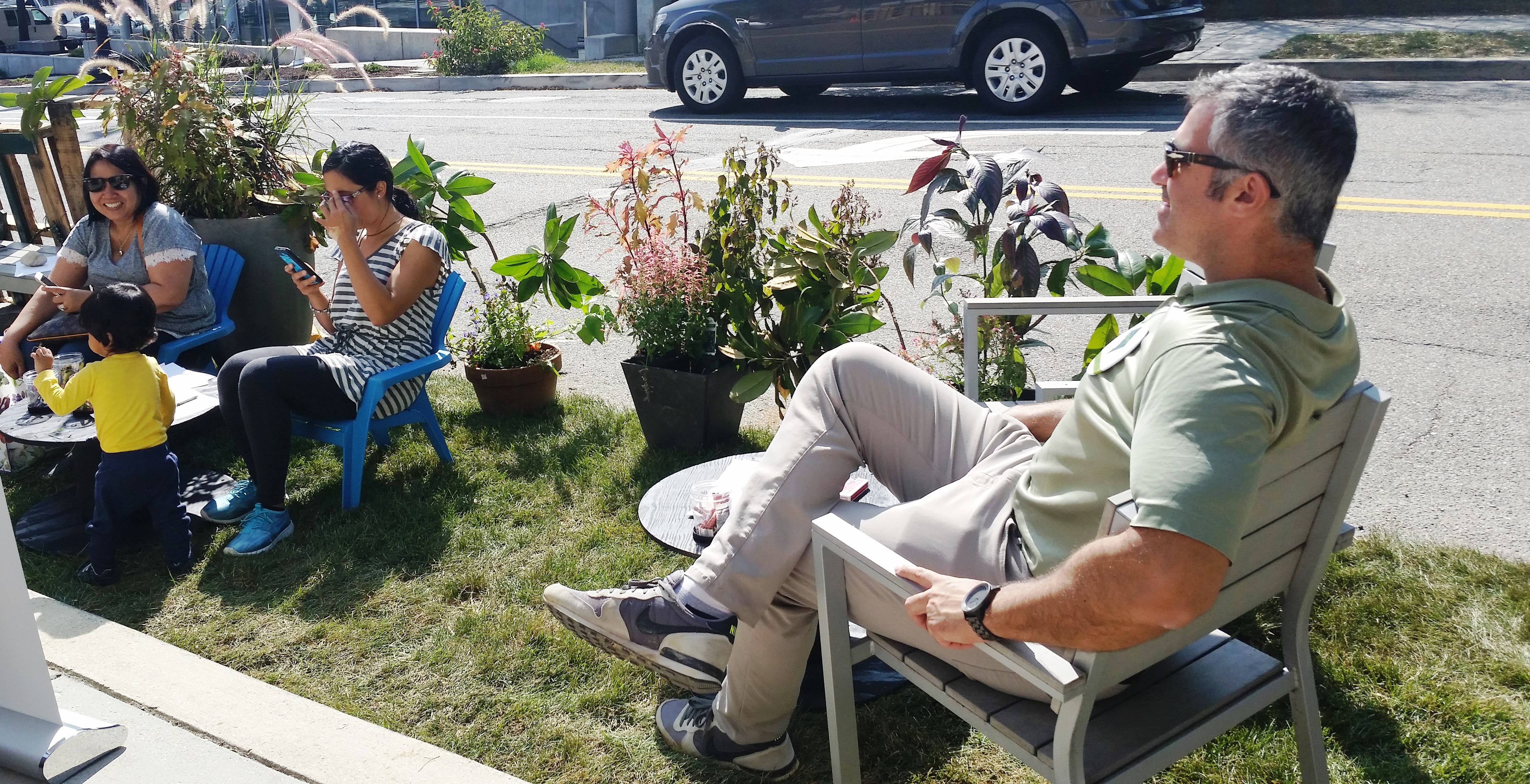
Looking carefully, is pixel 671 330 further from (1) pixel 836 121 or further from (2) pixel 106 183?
(1) pixel 836 121

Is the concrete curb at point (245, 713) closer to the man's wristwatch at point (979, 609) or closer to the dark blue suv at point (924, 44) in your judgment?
A: the man's wristwatch at point (979, 609)

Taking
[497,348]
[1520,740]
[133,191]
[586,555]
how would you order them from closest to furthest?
[1520,740] → [586,555] → [133,191] → [497,348]

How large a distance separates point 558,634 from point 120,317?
5.48 feet

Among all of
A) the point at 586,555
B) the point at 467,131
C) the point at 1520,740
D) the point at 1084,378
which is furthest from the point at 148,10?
the point at 467,131

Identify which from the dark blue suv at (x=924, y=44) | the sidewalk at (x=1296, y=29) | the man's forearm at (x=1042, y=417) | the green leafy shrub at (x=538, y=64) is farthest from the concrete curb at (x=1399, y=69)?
the man's forearm at (x=1042, y=417)

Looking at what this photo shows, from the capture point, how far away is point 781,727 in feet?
8.37

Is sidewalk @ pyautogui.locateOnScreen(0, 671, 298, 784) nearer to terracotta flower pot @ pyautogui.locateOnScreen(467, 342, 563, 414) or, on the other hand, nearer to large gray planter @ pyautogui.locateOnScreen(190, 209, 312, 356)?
terracotta flower pot @ pyautogui.locateOnScreen(467, 342, 563, 414)

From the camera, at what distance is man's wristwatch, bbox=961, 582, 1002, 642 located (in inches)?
72.6

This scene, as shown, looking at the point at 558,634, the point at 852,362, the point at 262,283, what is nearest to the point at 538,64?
the point at 262,283

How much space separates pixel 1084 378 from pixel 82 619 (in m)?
2.90

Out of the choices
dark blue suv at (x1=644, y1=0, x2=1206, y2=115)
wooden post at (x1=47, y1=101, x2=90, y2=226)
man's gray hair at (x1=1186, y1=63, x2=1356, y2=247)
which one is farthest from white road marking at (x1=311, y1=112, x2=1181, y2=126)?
man's gray hair at (x1=1186, y1=63, x2=1356, y2=247)

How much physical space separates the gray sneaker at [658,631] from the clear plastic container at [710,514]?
0.58 ft

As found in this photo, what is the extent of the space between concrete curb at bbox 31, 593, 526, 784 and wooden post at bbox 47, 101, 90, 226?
2898 mm

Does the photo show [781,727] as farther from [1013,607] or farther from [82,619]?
[82,619]
